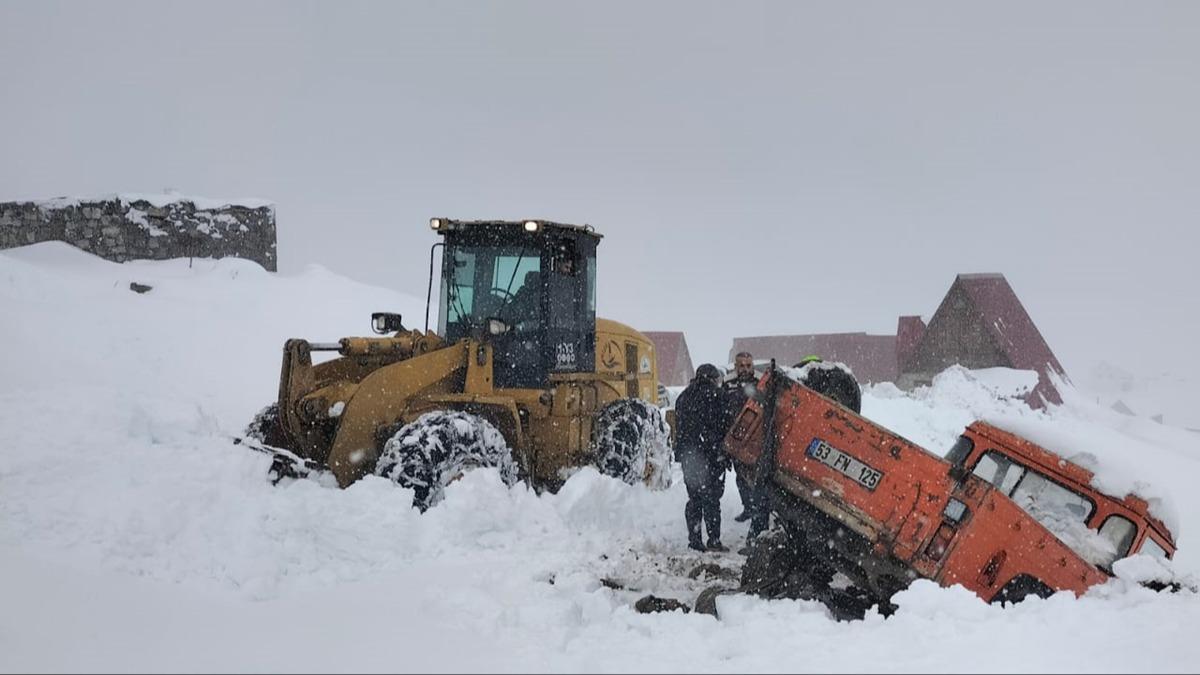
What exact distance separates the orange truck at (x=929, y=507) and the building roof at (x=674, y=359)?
33.2 meters

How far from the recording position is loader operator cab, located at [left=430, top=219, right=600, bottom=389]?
823 centimetres

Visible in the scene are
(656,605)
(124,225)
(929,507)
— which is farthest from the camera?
(124,225)

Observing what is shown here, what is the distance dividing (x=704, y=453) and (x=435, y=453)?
243 centimetres

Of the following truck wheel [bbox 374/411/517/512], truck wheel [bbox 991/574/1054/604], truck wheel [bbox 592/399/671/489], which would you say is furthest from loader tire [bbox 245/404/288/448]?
truck wheel [bbox 991/574/1054/604]

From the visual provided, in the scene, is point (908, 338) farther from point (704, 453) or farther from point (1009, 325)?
point (704, 453)

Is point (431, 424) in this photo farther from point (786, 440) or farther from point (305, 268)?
point (305, 268)

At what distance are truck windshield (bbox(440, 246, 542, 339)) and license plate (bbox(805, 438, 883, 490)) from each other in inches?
127

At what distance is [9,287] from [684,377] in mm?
28706

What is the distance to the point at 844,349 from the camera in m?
39.0

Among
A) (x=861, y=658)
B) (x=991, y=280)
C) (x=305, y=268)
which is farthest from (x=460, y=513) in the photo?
(x=991, y=280)

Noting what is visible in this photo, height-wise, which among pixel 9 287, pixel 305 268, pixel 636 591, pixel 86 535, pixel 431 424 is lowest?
pixel 636 591

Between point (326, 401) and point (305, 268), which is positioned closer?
point (326, 401)

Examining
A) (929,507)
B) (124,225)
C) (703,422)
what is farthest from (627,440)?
(124,225)

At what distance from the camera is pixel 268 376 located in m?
16.5
